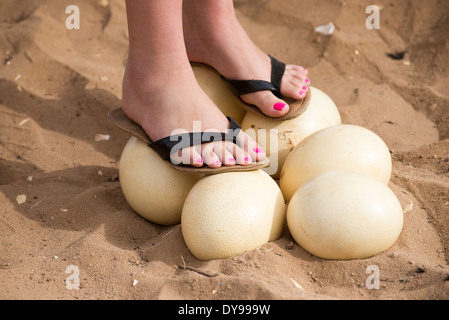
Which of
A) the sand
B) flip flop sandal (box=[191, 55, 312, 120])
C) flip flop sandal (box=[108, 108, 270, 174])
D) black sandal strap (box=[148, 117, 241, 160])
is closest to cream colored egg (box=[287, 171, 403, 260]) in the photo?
the sand

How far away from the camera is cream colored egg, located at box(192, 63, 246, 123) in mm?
3146

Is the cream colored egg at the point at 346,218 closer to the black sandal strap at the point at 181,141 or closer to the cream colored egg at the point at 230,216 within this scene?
the cream colored egg at the point at 230,216

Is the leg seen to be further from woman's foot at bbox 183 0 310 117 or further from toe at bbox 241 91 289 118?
woman's foot at bbox 183 0 310 117

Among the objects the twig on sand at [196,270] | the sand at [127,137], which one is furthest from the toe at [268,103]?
the twig on sand at [196,270]

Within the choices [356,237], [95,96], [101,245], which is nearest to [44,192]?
[101,245]

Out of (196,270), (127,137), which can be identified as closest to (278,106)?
(196,270)

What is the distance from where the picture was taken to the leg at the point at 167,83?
2604 millimetres

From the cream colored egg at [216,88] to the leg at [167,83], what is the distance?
0.40 m

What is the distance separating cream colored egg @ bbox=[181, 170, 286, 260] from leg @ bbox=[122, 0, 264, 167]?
0.49 ft

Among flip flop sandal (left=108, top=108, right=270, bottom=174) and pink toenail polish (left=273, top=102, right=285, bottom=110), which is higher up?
pink toenail polish (left=273, top=102, right=285, bottom=110)

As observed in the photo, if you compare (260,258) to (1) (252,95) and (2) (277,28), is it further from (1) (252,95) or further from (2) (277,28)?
(2) (277,28)

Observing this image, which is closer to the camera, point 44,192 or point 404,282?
point 404,282

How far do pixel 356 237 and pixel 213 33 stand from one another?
4.61 feet
